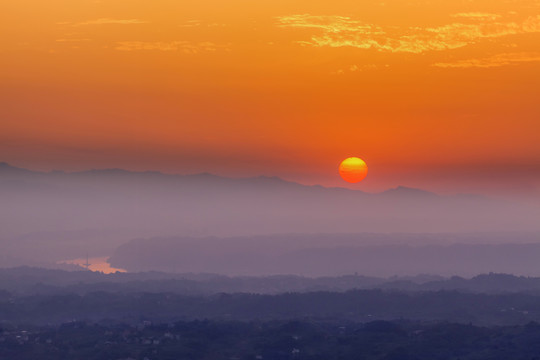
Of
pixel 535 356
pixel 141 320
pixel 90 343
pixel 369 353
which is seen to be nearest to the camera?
pixel 535 356

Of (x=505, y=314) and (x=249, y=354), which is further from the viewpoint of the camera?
(x=505, y=314)

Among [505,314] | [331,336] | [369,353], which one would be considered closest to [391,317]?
[505,314]

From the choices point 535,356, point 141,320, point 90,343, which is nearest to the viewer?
point 535,356

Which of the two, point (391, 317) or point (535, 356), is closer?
point (535, 356)

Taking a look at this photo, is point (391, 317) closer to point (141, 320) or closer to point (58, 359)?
point (141, 320)

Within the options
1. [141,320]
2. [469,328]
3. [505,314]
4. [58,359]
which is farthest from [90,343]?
[505,314]

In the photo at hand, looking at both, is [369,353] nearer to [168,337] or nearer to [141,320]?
[168,337]

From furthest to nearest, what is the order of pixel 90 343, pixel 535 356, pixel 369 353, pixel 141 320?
1. pixel 141 320
2. pixel 90 343
3. pixel 369 353
4. pixel 535 356

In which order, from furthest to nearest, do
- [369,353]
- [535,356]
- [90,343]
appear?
1. [90,343]
2. [369,353]
3. [535,356]
